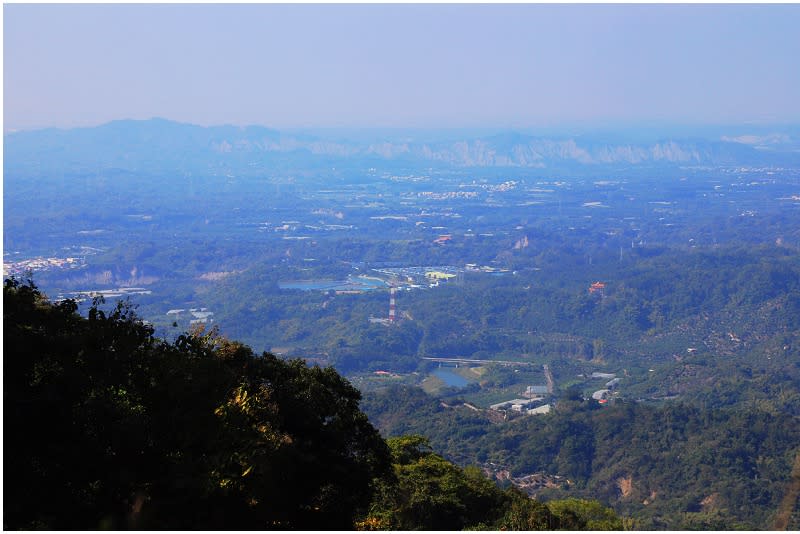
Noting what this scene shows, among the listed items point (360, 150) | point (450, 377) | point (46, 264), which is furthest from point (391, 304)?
point (360, 150)

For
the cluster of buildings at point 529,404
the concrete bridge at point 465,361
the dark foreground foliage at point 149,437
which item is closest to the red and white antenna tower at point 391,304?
the concrete bridge at point 465,361

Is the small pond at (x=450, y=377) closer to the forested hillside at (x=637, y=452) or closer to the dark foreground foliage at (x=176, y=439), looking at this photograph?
the forested hillside at (x=637, y=452)

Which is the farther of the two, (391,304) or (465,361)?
(391,304)

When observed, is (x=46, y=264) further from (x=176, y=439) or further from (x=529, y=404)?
(x=176, y=439)

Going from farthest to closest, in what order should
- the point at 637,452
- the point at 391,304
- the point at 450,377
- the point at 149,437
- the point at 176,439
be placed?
the point at 391,304 < the point at 450,377 < the point at 637,452 < the point at 176,439 < the point at 149,437

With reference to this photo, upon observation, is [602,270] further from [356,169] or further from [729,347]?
[356,169]

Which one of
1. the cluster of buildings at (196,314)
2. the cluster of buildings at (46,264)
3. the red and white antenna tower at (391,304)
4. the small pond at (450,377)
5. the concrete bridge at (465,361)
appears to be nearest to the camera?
the small pond at (450,377)
